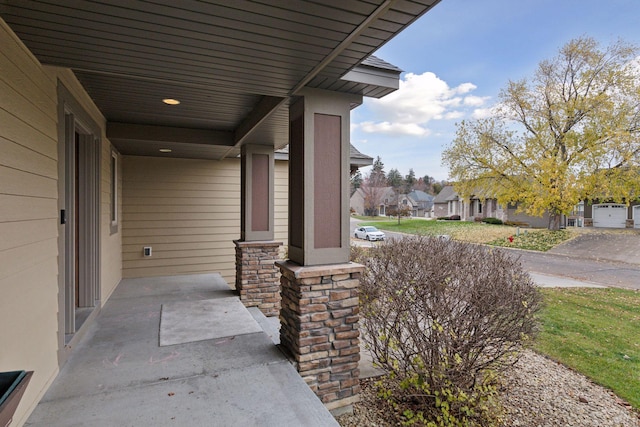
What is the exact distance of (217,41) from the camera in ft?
7.33

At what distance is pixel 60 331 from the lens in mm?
2826

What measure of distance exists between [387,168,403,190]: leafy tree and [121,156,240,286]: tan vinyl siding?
46.0 m

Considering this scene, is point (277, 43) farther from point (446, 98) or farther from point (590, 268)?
point (446, 98)

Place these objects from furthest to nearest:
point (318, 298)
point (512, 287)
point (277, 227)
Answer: point (277, 227)
point (512, 287)
point (318, 298)

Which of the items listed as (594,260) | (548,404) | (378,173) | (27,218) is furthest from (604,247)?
(378,173)

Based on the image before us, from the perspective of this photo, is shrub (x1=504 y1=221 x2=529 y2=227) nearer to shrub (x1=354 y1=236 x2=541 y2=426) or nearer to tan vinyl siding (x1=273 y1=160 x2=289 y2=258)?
tan vinyl siding (x1=273 y1=160 x2=289 y2=258)

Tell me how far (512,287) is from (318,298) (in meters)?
2.03

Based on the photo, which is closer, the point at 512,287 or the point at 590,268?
the point at 512,287

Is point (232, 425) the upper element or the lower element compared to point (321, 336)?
lower

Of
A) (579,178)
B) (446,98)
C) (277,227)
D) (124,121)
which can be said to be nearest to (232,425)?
(124,121)

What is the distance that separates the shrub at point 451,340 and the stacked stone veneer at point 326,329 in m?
0.32

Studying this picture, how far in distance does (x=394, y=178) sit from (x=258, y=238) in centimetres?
5056

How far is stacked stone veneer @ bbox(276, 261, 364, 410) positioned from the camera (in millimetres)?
2971

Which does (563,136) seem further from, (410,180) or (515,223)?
(410,180)
